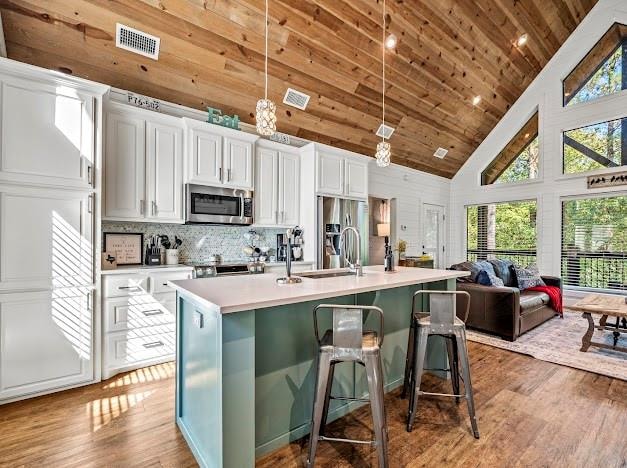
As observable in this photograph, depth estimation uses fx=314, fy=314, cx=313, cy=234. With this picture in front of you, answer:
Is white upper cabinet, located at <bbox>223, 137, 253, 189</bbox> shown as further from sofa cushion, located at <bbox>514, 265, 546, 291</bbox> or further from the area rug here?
sofa cushion, located at <bbox>514, 265, 546, 291</bbox>

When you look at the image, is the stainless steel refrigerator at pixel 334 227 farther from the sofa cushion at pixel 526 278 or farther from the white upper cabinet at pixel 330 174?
the sofa cushion at pixel 526 278

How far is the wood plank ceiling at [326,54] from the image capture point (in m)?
2.80

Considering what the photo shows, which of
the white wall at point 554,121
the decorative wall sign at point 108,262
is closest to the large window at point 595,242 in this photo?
the white wall at point 554,121

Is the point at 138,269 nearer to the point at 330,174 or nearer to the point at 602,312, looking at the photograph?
the point at 330,174

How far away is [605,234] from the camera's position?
5.27 metres

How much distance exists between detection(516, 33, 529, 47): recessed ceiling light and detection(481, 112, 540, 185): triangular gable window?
1.63 metres

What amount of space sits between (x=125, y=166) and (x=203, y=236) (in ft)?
3.83

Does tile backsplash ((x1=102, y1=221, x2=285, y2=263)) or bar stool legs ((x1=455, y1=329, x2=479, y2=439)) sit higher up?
tile backsplash ((x1=102, y1=221, x2=285, y2=263))

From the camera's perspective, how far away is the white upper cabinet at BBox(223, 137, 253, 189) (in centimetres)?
365

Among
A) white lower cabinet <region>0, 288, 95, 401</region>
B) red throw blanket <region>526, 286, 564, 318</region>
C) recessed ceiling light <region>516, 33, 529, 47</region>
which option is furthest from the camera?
recessed ceiling light <region>516, 33, 529, 47</region>

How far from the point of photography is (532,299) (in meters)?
4.16

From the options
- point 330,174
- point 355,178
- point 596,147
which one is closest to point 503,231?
point 596,147

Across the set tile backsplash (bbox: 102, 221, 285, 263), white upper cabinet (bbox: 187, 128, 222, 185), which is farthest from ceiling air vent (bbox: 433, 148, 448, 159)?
white upper cabinet (bbox: 187, 128, 222, 185)

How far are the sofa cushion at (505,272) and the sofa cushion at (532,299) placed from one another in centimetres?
21
